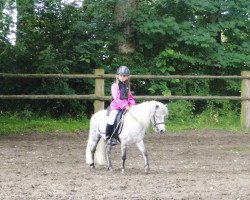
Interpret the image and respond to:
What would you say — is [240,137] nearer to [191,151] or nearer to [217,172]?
[191,151]

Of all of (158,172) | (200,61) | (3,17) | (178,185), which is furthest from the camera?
(200,61)

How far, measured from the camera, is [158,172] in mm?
9086

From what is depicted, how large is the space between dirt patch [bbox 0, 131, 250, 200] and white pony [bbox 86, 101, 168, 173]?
230 millimetres

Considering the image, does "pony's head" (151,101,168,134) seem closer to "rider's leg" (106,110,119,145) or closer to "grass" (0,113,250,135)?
"rider's leg" (106,110,119,145)

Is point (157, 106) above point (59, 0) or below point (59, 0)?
below

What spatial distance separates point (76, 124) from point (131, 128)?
20.3 feet

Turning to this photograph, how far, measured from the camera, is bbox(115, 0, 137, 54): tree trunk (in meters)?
16.6

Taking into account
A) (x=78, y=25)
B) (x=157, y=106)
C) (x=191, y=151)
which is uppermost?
(x=78, y=25)

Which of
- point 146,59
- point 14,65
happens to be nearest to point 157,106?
point 14,65

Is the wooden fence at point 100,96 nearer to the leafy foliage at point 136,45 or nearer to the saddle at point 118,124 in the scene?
the leafy foliage at point 136,45

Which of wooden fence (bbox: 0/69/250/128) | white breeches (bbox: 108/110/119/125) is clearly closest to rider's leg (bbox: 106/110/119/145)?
white breeches (bbox: 108/110/119/125)

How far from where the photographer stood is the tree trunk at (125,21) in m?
16.6

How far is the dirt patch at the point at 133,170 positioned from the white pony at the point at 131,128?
0.23m

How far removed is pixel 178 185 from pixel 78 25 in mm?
8725
